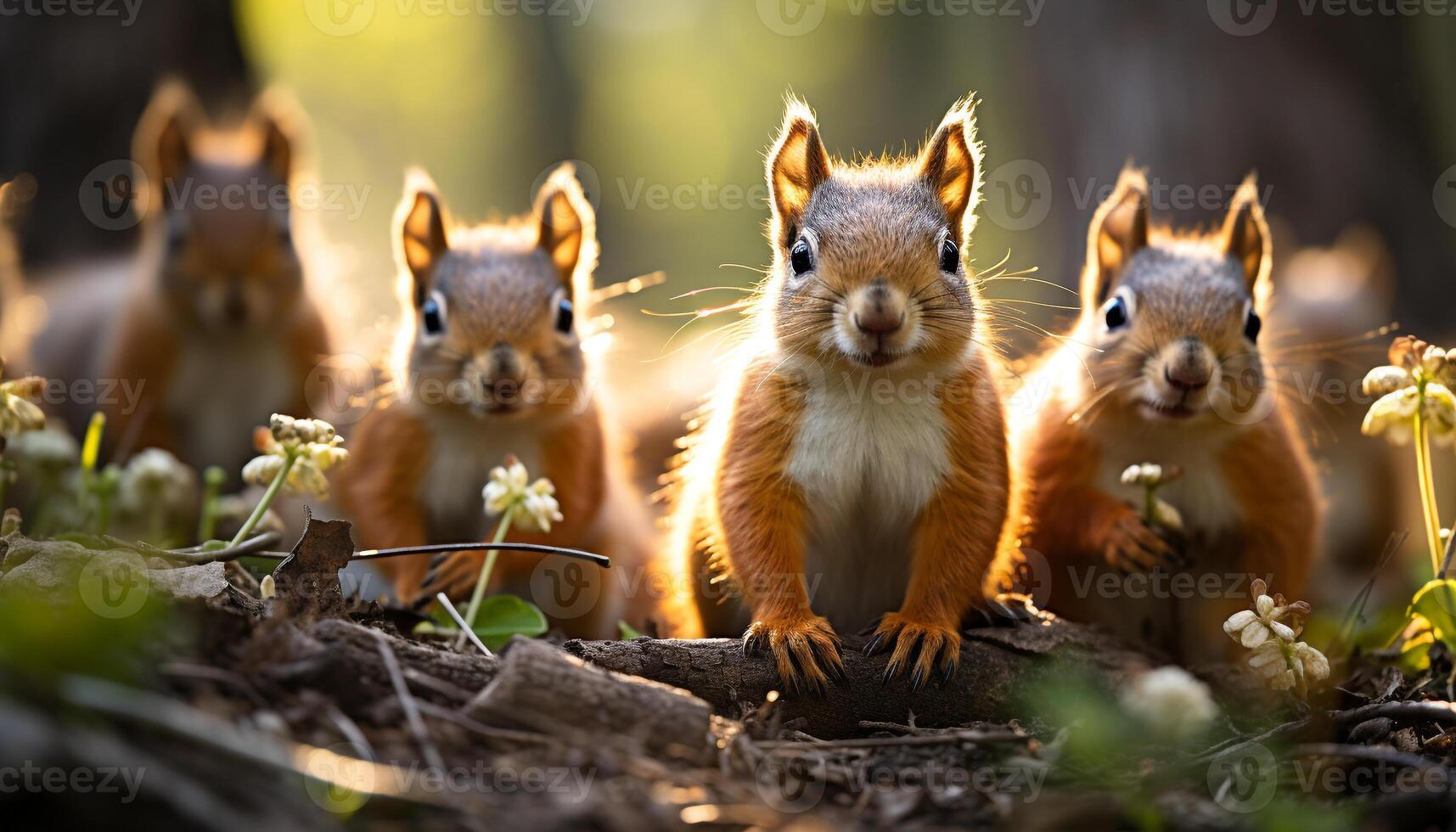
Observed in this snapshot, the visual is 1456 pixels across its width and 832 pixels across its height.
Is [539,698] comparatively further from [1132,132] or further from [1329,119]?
[1329,119]

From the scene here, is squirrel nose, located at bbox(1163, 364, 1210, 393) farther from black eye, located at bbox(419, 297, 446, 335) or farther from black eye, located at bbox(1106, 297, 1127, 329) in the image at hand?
black eye, located at bbox(419, 297, 446, 335)

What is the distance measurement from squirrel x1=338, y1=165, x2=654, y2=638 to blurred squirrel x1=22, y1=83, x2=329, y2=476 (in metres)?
0.99

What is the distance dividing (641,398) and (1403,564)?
3.63 m

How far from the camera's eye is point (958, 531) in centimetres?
304

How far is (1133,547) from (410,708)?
222 centimetres

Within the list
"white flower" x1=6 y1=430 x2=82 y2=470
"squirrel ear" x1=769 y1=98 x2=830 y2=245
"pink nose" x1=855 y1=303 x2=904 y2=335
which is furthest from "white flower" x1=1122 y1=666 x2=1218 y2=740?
"white flower" x1=6 y1=430 x2=82 y2=470

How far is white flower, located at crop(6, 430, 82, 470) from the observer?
344 centimetres

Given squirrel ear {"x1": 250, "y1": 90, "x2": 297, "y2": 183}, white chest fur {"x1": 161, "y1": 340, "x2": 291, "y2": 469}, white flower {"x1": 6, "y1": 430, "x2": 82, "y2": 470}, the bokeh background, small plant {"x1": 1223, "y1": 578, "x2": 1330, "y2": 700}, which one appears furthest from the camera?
the bokeh background

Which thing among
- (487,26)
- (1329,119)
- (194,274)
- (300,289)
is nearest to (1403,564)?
(1329,119)

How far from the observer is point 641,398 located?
5.55 meters

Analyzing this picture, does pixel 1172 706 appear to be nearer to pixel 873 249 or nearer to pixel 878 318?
pixel 878 318

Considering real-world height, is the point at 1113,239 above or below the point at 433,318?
above

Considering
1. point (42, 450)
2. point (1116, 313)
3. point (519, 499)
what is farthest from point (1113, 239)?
point (42, 450)

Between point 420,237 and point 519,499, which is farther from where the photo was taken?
point 420,237
